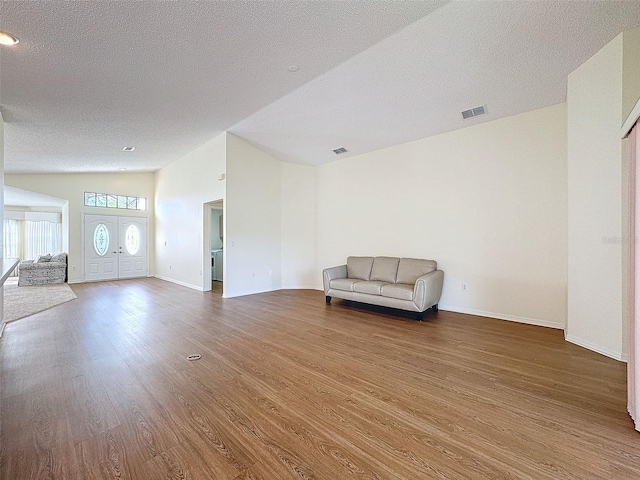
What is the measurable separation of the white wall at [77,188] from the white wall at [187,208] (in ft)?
2.77

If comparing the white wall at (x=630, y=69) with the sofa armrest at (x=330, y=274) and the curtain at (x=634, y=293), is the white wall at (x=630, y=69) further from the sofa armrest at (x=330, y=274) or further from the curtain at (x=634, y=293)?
the sofa armrest at (x=330, y=274)

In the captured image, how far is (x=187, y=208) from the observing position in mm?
7273

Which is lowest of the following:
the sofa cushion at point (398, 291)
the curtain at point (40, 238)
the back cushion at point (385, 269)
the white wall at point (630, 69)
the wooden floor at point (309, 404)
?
the wooden floor at point (309, 404)

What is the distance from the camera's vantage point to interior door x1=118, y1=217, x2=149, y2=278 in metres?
8.84

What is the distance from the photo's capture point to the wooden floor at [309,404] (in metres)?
1.51

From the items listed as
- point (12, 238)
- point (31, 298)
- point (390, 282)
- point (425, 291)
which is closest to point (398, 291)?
point (425, 291)

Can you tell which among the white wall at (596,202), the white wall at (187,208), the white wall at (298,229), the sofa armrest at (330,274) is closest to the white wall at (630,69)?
the white wall at (596,202)

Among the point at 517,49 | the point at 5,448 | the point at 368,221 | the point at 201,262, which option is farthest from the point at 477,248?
the point at 201,262

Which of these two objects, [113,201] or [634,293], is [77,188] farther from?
[634,293]

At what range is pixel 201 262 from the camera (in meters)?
6.67

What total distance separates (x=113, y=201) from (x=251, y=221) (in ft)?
18.3

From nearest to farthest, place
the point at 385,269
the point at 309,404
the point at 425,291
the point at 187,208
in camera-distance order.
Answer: the point at 309,404 → the point at 425,291 → the point at 385,269 → the point at 187,208

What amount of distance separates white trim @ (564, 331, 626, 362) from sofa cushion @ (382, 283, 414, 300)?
6.10 ft

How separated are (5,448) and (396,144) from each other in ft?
19.7
